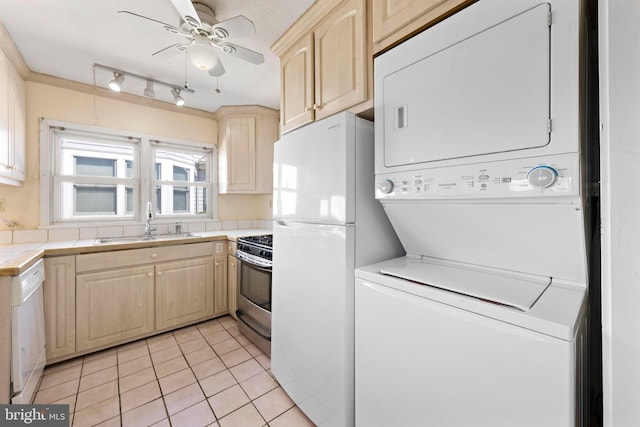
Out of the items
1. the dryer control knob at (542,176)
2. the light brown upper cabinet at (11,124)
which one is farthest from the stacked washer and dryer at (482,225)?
the light brown upper cabinet at (11,124)

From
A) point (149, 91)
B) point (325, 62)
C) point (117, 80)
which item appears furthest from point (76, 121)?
point (325, 62)

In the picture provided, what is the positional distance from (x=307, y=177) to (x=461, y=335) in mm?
1007

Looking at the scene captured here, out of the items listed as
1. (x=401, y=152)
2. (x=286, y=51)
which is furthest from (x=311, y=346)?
(x=286, y=51)

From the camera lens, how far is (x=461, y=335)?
82cm

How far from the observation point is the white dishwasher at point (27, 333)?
1432 mm

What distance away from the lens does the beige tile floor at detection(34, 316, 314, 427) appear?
4.99 ft

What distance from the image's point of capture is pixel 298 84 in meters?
1.73

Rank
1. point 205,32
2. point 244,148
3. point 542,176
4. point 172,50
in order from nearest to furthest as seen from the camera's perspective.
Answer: point 542,176
point 205,32
point 172,50
point 244,148

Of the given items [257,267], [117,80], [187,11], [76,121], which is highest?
[117,80]

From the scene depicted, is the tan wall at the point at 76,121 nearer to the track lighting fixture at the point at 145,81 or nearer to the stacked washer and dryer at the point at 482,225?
the track lighting fixture at the point at 145,81

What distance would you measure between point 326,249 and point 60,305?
215 cm

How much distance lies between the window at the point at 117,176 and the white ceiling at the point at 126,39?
556mm

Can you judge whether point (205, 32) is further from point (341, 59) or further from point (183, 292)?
point (183, 292)

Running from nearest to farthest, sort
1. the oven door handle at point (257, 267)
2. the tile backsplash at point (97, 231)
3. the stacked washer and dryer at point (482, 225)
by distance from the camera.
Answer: the stacked washer and dryer at point (482, 225) < the oven door handle at point (257, 267) < the tile backsplash at point (97, 231)
